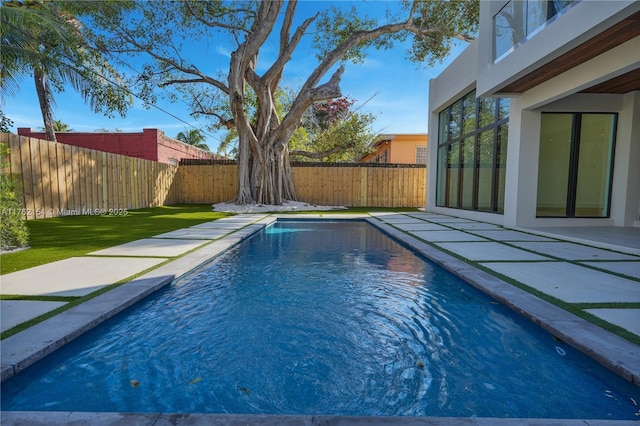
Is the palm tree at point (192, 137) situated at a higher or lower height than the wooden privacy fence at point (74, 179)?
higher

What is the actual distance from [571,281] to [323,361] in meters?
2.42

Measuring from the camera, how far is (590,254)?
388 centimetres

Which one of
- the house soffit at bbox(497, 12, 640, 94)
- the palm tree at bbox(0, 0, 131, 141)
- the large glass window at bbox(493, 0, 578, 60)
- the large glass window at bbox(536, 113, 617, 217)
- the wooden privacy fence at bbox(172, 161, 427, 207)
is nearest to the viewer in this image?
the house soffit at bbox(497, 12, 640, 94)

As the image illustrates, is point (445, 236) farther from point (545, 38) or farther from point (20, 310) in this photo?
point (20, 310)

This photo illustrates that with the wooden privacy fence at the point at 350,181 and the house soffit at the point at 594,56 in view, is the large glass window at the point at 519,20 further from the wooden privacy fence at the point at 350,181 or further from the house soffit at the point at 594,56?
the wooden privacy fence at the point at 350,181

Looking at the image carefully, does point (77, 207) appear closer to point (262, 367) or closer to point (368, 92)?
point (262, 367)

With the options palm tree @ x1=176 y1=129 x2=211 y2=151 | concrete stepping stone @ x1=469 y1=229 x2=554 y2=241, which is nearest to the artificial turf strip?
concrete stepping stone @ x1=469 y1=229 x2=554 y2=241

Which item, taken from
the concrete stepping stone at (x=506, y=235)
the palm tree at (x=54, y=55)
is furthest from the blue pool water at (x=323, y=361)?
the palm tree at (x=54, y=55)

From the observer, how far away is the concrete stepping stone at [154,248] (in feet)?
12.4

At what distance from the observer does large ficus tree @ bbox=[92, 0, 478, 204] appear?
31.3ft

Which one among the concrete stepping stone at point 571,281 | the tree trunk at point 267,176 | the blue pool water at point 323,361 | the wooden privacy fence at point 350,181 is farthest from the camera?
the wooden privacy fence at point 350,181

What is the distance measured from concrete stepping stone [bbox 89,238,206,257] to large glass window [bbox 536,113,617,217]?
6.54 m

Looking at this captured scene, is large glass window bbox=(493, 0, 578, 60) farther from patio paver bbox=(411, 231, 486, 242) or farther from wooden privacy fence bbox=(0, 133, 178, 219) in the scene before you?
wooden privacy fence bbox=(0, 133, 178, 219)

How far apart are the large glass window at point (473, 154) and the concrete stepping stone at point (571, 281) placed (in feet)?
13.6
